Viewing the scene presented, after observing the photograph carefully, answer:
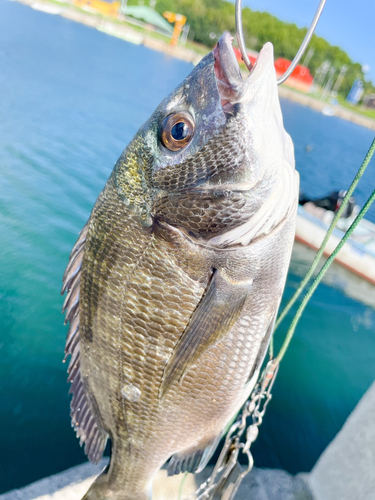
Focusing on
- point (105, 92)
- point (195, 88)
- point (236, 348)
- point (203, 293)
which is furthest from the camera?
point (105, 92)

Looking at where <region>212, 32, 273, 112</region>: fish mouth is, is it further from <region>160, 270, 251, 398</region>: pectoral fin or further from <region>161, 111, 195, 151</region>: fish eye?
<region>160, 270, 251, 398</region>: pectoral fin

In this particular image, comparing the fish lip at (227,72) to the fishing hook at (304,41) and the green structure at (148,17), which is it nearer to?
the fishing hook at (304,41)

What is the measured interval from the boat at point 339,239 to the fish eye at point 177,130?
6272mm

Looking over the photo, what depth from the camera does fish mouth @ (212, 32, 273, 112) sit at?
90 cm

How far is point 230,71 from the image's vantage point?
93cm

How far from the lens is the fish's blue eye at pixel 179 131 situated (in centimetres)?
103

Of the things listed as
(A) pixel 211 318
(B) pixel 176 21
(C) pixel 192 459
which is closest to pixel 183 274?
(A) pixel 211 318

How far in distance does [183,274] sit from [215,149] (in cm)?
40

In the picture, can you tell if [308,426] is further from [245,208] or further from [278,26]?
[278,26]

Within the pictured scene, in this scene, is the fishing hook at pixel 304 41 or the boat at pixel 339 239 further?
the boat at pixel 339 239

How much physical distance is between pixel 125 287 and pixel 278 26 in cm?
7111

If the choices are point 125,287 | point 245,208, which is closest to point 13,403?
point 125,287

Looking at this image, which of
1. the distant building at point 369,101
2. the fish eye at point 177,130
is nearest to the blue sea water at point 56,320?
the fish eye at point 177,130

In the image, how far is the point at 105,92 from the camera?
567 inches
